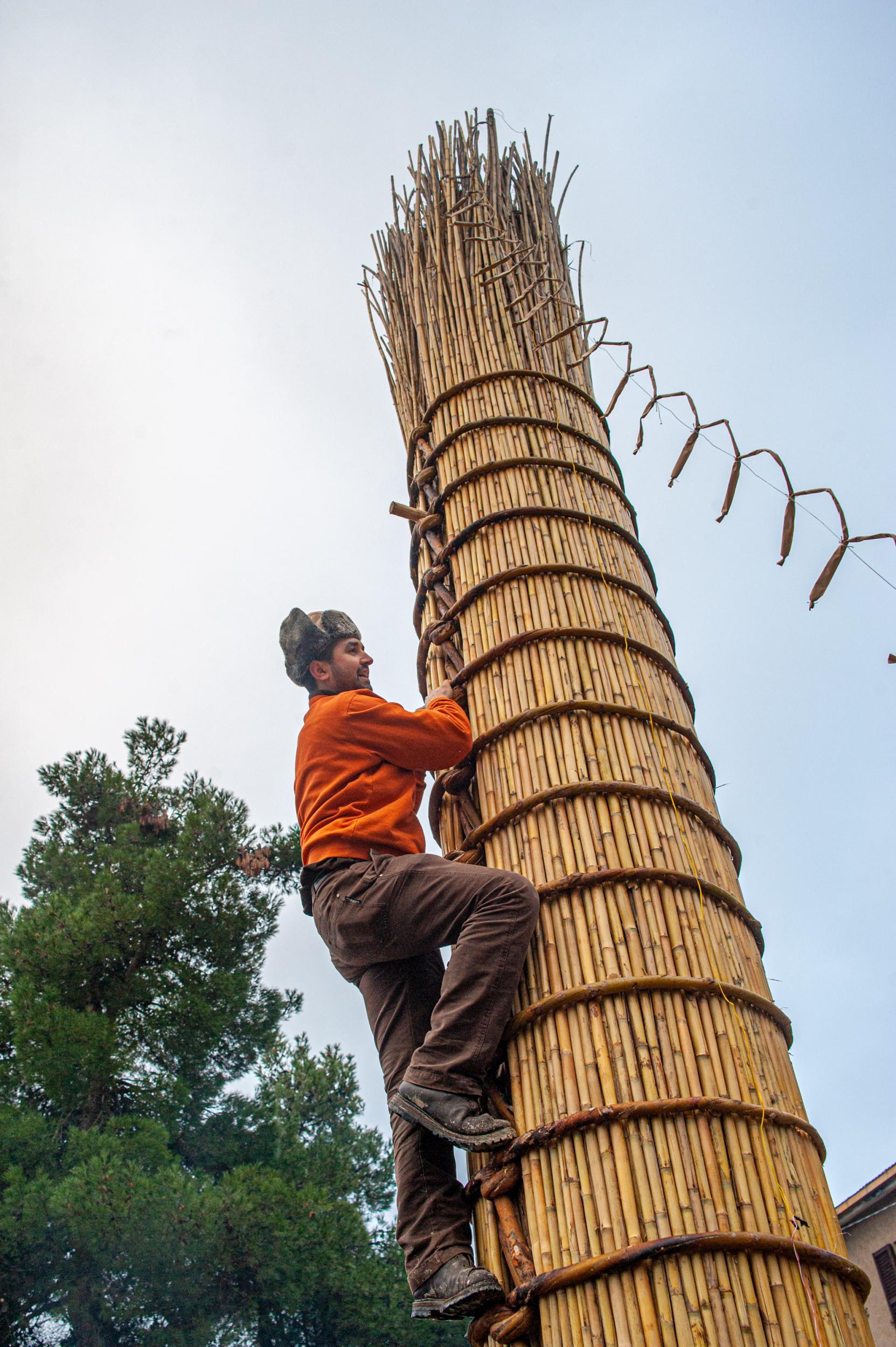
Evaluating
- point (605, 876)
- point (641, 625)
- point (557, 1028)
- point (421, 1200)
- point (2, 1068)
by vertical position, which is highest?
point (2, 1068)

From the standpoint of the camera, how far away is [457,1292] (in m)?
1.43

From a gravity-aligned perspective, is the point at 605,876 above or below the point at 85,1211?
below

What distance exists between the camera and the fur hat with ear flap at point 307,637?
7.79 feet

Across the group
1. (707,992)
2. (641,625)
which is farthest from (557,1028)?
(641,625)

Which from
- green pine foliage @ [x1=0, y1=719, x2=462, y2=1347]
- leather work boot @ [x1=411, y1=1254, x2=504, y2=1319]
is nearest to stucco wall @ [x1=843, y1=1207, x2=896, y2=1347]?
green pine foliage @ [x1=0, y1=719, x2=462, y2=1347]

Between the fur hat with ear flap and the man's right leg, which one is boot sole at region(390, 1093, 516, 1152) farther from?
the fur hat with ear flap

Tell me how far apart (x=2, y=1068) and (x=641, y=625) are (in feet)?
18.0

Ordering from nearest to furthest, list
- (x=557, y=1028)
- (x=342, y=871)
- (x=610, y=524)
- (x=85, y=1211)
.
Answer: (x=557, y=1028) < (x=342, y=871) < (x=610, y=524) < (x=85, y=1211)

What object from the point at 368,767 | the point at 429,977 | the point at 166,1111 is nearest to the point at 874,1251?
the point at 166,1111

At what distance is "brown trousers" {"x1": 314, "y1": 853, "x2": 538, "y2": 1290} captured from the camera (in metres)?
1.56

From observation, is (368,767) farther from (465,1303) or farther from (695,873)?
(465,1303)

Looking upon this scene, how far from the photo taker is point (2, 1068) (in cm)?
604

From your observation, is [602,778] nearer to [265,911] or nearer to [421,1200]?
[421,1200]

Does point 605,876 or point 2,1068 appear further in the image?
point 2,1068
